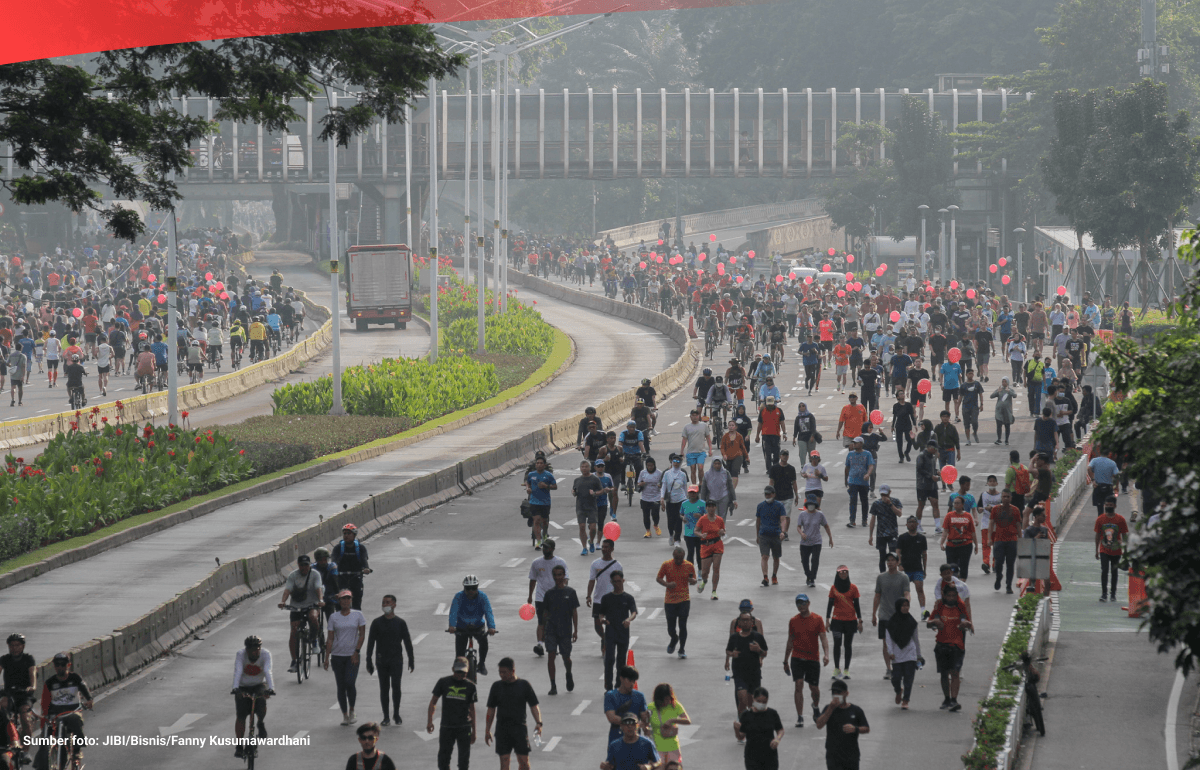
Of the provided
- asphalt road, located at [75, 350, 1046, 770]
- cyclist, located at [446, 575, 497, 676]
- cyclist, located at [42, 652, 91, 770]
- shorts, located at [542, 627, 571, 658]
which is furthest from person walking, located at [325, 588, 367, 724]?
cyclist, located at [42, 652, 91, 770]

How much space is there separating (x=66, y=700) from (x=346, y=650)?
2.85 m

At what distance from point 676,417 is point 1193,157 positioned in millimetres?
21809

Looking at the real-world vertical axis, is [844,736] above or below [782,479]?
below

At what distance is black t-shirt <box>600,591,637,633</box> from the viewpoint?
1738 cm

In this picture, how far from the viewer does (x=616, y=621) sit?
17406 millimetres

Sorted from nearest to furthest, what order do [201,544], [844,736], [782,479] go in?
[844,736]
[782,479]
[201,544]

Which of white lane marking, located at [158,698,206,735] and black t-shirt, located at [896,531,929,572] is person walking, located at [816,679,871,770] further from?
A: white lane marking, located at [158,698,206,735]

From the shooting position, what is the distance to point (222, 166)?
95062 millimetres

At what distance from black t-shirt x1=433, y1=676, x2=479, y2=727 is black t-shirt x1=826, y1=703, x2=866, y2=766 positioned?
10.4ft

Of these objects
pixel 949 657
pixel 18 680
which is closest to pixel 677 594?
pixel 949 657

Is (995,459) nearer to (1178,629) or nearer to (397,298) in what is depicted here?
(1178,629)

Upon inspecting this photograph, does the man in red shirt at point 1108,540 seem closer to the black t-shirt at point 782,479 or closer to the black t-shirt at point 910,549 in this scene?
the black t-shirt at point 910,549

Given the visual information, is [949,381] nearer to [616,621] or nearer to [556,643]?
[616,621]

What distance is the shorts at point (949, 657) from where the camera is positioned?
1727 centimetres
